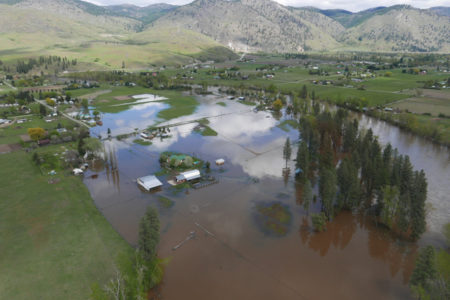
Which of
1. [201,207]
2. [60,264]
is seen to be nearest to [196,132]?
[201,207]

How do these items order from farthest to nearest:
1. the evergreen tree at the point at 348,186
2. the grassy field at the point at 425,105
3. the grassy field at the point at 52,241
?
the grassy field at the point at 425,105, the evergreen tree at the point at 348,186, the grassy field at the point at 52,241

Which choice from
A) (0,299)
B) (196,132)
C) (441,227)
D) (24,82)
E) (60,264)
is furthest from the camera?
(24,82)

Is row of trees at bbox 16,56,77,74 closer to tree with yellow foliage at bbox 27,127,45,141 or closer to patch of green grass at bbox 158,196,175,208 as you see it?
tree with yellow foliage at bbox 27,127,45,141

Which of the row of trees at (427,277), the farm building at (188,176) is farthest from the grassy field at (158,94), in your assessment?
the row of trees at (427,277)

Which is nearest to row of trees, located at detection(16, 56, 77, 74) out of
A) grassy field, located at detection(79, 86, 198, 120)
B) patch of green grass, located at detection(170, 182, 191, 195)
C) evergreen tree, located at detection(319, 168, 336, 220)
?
grassy field, located at detection(79, 86, 198, 120)

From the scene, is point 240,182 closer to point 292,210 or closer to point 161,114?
point 292,210

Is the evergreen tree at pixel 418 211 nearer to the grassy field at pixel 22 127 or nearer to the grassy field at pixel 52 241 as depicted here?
the grassy field at pixel 52 241
